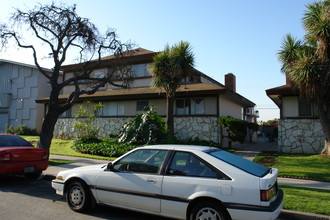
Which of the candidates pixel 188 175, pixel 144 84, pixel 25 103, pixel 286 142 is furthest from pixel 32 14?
pixel 25 103

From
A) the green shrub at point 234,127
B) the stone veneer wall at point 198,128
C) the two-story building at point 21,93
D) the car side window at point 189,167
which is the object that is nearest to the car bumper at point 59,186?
the car side window at point 189,167

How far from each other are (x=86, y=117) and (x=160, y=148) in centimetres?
1672

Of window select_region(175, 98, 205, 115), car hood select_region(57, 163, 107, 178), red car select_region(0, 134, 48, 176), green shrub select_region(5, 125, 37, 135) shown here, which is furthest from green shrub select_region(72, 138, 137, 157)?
green shrub select_region(5, 125, 37, 135)

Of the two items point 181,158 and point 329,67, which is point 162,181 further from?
point 329,67

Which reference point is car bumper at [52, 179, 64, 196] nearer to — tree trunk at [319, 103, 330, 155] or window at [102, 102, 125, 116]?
tree trunk at [319, 103, 330, 155]

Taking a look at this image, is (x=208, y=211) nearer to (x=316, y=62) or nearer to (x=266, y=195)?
(x=266, y=195)

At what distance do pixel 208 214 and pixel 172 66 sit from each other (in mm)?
10469

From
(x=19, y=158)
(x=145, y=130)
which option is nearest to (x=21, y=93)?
(x=145, y=130)

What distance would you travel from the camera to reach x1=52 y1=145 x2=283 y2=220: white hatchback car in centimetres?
403

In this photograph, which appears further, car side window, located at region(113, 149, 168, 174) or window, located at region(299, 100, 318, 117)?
window, located at region(299, 100, 318, 117)

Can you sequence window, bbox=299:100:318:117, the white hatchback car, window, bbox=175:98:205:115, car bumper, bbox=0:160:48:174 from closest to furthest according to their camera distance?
the white hatchback car
car bumper, bbox=0:160:48:174
window, bbox=299:100:318:117
window, bbox=175:98:205:115

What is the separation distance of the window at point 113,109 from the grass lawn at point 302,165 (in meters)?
10.9

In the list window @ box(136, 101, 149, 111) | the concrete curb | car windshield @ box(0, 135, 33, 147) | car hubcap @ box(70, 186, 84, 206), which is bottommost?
the concrete curb

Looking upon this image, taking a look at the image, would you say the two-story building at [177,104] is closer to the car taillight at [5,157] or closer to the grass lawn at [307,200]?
the car taillight at [5,157]
